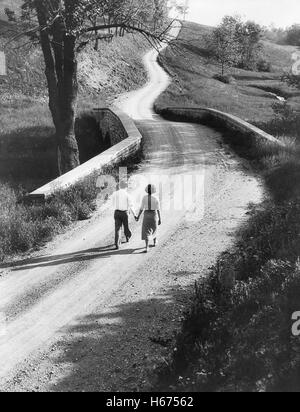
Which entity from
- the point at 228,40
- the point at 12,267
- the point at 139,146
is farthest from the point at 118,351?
the point at 228,40

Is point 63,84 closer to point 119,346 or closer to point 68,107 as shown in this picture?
point 68,107

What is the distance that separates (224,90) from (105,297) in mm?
48809

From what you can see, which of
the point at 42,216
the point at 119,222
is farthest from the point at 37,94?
the point at 119,222

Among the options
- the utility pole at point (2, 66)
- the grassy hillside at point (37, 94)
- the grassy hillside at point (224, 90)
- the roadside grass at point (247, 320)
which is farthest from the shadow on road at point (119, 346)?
the utility pole at point (2, 66)

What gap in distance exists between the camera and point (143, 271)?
8.88 metres

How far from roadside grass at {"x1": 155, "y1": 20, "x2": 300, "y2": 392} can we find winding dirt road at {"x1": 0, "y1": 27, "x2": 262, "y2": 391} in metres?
0.45

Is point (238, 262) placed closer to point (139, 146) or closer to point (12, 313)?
point (12, 313)

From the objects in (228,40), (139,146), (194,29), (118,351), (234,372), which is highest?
(194,29)

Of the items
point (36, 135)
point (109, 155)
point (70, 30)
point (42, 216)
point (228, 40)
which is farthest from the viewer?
point (228, 40)

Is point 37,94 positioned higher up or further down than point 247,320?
higher up

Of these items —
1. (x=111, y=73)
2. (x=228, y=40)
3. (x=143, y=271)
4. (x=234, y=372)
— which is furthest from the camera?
(x=228, y=40)

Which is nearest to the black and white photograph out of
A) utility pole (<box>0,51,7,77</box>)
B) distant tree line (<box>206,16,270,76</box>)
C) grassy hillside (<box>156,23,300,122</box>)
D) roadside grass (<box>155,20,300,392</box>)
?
roadside grass (<box>155,20,300,392</box>)

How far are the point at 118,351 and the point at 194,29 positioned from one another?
114139 mm

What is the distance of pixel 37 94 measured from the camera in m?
36.3
